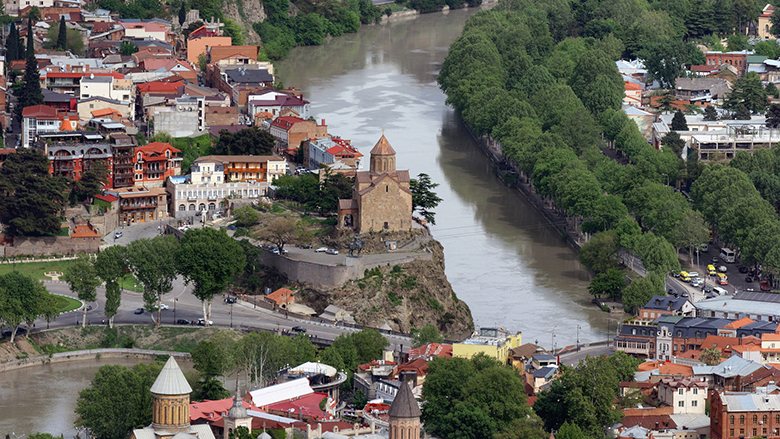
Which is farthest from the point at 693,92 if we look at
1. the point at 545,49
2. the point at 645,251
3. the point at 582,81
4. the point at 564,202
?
the point at 645,251

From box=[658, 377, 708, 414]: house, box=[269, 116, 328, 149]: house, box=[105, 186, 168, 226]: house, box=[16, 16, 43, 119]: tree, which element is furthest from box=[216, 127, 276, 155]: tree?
box=[658, 377, 708, 414]: house

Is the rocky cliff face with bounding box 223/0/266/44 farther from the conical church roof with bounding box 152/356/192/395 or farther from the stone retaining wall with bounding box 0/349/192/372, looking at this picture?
the conical church roof with bounding box 152/356/192/395

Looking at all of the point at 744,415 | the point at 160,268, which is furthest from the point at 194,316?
the point at 744,415

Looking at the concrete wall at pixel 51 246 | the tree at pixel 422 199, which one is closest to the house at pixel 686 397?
the tree at pixel 422 199

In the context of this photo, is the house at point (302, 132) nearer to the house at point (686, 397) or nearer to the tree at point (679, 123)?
the tree at point (679, 123)

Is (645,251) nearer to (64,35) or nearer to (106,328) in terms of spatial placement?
(106,328)

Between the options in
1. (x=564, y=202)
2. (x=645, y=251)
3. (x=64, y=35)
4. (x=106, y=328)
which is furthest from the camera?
(x=64, y=35)

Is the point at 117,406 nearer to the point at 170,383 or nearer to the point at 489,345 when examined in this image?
the point at 170,383
